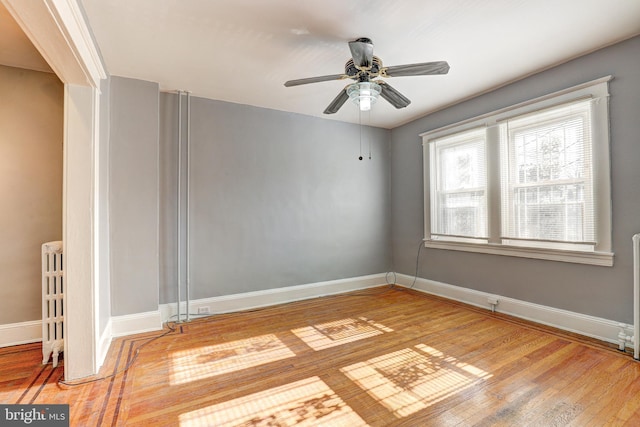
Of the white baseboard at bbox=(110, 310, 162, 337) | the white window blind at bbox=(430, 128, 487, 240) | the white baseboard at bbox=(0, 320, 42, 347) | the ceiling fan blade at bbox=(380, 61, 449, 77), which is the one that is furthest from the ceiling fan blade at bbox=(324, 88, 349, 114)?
the white baseboard at bbox=(0, 320, 42, 347)

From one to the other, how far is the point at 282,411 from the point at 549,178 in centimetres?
325

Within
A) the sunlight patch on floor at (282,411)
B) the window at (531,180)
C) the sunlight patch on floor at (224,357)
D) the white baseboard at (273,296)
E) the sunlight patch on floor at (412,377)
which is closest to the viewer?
the sunlight patch on floor at (282,411)

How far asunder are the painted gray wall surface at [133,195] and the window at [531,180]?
3.59m

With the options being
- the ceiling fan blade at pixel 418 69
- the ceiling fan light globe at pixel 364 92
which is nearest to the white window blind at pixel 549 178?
the ceiling fan blade at pixel 418 69

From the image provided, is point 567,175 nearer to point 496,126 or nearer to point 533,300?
point 496,126

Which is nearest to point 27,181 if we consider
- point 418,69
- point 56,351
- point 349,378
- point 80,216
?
point 80,216

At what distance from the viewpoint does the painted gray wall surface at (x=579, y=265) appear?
8.20ft

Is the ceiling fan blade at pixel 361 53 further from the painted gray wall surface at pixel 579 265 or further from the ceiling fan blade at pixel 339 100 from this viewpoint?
the painted gray wall surface at pixel 579 265

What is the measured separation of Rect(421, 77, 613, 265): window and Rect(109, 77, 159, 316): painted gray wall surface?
11.8 feet

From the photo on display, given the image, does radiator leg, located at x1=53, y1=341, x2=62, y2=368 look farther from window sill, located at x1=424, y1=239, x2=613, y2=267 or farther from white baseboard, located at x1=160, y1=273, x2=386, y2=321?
window sill, located at x1=424, y1=239, x2=613, y2=267

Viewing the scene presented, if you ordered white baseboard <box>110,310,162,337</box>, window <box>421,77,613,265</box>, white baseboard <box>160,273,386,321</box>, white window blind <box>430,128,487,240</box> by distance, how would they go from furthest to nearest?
white window blind <box>430,128,487,240</box> < white baseboard <box>160,273,386,321</box> < white baseboard <box>110,310,162,337</box> < window <box>421,77,613,265</box>

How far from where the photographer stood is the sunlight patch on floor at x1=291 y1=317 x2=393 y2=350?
274cm

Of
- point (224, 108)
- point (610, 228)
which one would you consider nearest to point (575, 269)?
point (610, 228)

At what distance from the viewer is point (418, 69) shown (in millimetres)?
2168
